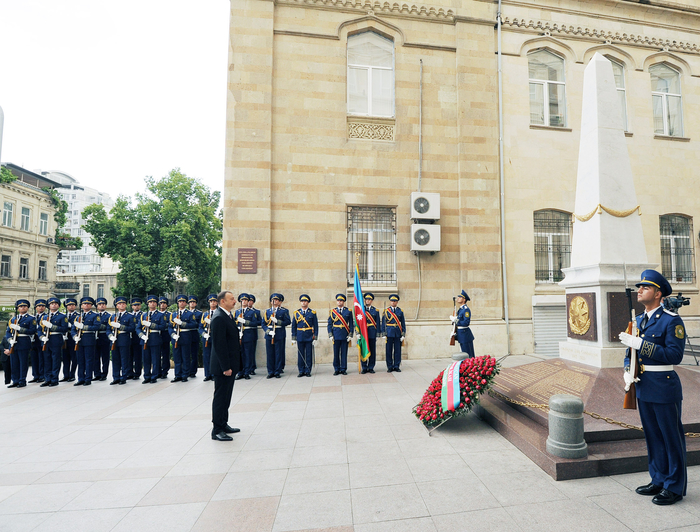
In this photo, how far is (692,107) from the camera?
538 inches

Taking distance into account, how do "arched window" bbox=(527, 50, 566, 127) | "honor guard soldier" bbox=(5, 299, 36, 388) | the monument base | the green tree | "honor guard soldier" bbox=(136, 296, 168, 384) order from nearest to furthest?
the monument base → "honor guard soldier" bbox=(5, 299, 36, 388) → "honor guard soldier" bbox=(136, 296, 168, 384) → "arched window" bbox=(527, 50, 566, 127) → the green tree

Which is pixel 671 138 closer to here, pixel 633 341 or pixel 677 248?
pixel 677 248

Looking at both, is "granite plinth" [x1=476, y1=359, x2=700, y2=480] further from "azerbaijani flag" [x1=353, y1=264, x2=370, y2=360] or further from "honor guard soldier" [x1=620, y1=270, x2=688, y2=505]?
"azerbaijani flag" [x1=353, y1=264, x2=370, y2=360]

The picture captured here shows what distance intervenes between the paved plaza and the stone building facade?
16.7ft

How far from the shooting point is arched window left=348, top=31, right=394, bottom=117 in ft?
39.3

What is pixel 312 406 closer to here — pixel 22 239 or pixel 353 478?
pixel 353 478

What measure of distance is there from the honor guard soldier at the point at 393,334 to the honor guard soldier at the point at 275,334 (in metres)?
2.57

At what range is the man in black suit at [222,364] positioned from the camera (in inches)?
207

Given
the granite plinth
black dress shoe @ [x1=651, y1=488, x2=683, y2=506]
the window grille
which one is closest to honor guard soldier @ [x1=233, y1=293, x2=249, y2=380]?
the window grille

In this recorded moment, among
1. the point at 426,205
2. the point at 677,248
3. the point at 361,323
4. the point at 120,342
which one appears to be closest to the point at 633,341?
the point at 361,323

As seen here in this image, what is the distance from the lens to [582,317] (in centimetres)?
628

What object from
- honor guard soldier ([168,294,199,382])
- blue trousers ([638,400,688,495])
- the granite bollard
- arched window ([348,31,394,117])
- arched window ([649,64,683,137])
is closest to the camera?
blue trousers ([638,400,688,495])

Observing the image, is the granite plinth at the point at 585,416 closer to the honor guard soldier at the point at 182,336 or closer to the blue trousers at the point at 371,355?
the blue trousers at the point at 371,355

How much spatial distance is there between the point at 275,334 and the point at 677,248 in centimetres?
1367
